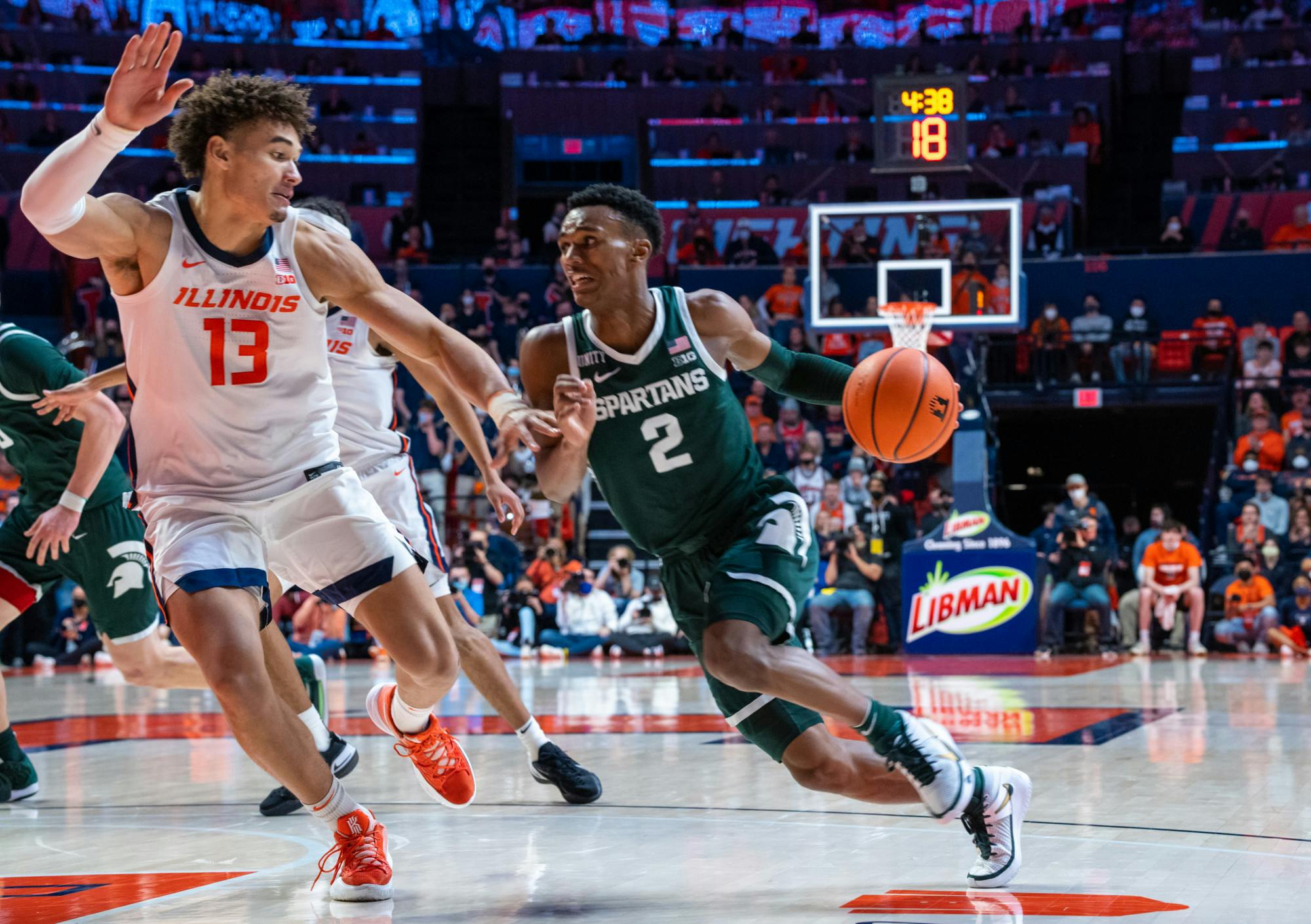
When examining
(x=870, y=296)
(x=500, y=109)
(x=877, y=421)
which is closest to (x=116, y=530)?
(x=877, y=421)

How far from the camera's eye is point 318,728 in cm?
536

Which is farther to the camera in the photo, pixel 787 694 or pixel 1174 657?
pixel 1174 657

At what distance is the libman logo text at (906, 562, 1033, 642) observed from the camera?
45.7 ft

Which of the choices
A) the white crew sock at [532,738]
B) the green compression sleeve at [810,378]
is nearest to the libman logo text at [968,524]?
the white crew sock at [532,738]

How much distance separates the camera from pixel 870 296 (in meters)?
15.6

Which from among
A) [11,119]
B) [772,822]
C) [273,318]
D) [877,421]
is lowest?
[772,822]

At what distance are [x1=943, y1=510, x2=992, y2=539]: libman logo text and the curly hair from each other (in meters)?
10.8

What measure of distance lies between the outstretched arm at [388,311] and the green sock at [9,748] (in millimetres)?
2657

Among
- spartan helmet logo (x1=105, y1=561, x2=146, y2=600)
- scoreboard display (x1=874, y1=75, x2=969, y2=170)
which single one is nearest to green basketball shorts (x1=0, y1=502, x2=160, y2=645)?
spartan helmet logo (x1=105, y1=561, x2=146, y2=600)

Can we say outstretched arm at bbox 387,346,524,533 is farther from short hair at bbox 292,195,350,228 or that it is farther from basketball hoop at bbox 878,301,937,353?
basketball hoop at bbox 878,301,937,353

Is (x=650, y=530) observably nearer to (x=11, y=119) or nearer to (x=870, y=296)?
(x=870, y=296)

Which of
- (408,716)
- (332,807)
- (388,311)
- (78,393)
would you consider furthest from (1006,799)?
(78,393)

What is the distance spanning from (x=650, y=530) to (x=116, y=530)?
A: 2.73m

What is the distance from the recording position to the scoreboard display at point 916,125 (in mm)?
14711
